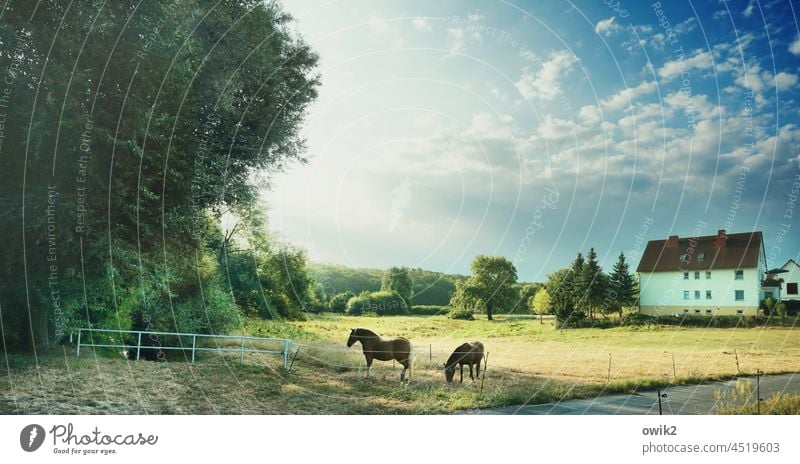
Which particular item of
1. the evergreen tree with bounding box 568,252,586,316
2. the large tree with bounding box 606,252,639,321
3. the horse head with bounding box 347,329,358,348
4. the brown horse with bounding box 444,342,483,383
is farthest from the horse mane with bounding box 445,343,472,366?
the large tree with bounding box 606,252,639,321

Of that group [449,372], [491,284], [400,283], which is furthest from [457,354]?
[400,283]

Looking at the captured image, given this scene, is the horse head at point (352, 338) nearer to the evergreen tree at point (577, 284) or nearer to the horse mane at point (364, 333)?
the horse mane at point (364, 333)

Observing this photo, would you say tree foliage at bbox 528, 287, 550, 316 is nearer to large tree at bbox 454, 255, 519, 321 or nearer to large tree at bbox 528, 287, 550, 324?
large tree at bbox 528, 287, 550, 324

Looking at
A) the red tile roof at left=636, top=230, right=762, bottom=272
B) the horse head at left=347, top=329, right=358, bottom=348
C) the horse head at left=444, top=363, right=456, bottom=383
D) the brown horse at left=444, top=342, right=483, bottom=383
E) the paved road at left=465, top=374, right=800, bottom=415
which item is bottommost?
the paved road at left=465, top=374, right=800, bottom=415
